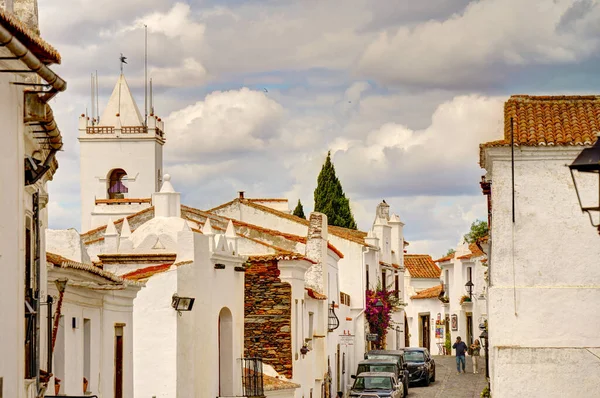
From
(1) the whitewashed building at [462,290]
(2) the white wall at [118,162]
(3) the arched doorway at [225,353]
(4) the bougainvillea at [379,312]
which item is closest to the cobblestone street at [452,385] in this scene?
(4) the bougainvillea at [379,312]

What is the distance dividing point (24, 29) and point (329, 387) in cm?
3552

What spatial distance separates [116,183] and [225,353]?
47222mm

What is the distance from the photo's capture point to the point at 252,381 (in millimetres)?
31359

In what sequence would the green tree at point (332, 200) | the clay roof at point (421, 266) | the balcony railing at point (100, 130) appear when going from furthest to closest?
the clay roof at point (421, 266), the green tree at point (332, 200), the balcony railing at point (100, 130)

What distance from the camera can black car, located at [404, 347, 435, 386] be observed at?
50.6 meters

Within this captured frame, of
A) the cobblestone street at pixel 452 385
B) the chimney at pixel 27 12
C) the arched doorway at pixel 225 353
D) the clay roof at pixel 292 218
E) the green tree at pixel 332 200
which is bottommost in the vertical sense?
the cobblestone street at pixel 452 385

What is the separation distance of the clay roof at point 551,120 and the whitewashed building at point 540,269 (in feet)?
0.12

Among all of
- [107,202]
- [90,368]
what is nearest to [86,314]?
[90,368]

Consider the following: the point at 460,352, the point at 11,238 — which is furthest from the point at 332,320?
the point at 11,238

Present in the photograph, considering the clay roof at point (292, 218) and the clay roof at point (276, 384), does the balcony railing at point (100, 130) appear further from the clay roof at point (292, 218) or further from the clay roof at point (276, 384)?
the clay roof at point (276, 384)

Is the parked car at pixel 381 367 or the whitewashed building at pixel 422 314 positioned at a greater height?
the whitewashed building at pixel 422 314

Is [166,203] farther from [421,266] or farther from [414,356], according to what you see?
[421,266]

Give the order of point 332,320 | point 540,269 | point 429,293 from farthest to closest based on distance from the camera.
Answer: point 429,293, point 332,320, point 540,269

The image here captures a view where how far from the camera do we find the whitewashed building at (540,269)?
23031mm
